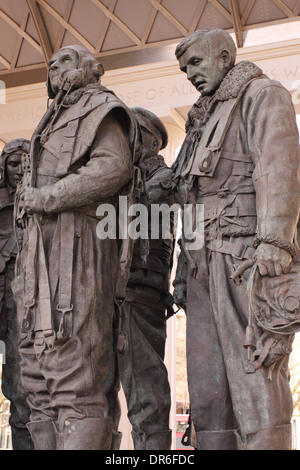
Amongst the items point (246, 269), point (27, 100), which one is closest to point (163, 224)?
point (246, 269)

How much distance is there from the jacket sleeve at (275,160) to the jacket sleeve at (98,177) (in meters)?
0.71

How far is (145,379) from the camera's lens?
4977 millimetres

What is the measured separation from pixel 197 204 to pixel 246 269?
523mm

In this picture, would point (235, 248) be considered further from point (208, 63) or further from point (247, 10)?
point (247, 10)

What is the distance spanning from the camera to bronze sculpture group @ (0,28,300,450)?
3697mm

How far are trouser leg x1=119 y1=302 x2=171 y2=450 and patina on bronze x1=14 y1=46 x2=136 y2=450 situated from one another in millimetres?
966

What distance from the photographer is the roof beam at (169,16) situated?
11023 millimetres

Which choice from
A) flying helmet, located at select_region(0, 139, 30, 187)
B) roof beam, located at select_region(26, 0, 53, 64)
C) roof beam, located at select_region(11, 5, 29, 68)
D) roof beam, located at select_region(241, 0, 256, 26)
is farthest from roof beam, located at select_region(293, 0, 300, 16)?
flying helmet, located at select_region(0, 139, 30, 187)

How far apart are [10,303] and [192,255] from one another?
1787 millimetres

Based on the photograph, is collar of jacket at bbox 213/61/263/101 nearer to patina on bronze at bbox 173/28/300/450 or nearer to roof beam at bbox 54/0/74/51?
patina on bronze at bbox 173/28/300/450

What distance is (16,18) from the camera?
12.2m

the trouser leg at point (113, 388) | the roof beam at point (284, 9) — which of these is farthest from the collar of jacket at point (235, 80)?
the roof beam at point (284, 9)

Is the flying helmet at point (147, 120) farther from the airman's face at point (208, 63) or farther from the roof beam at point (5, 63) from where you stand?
the roof beam at point (5, 63)

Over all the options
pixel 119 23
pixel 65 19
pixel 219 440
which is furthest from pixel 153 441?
pixel 65 19
